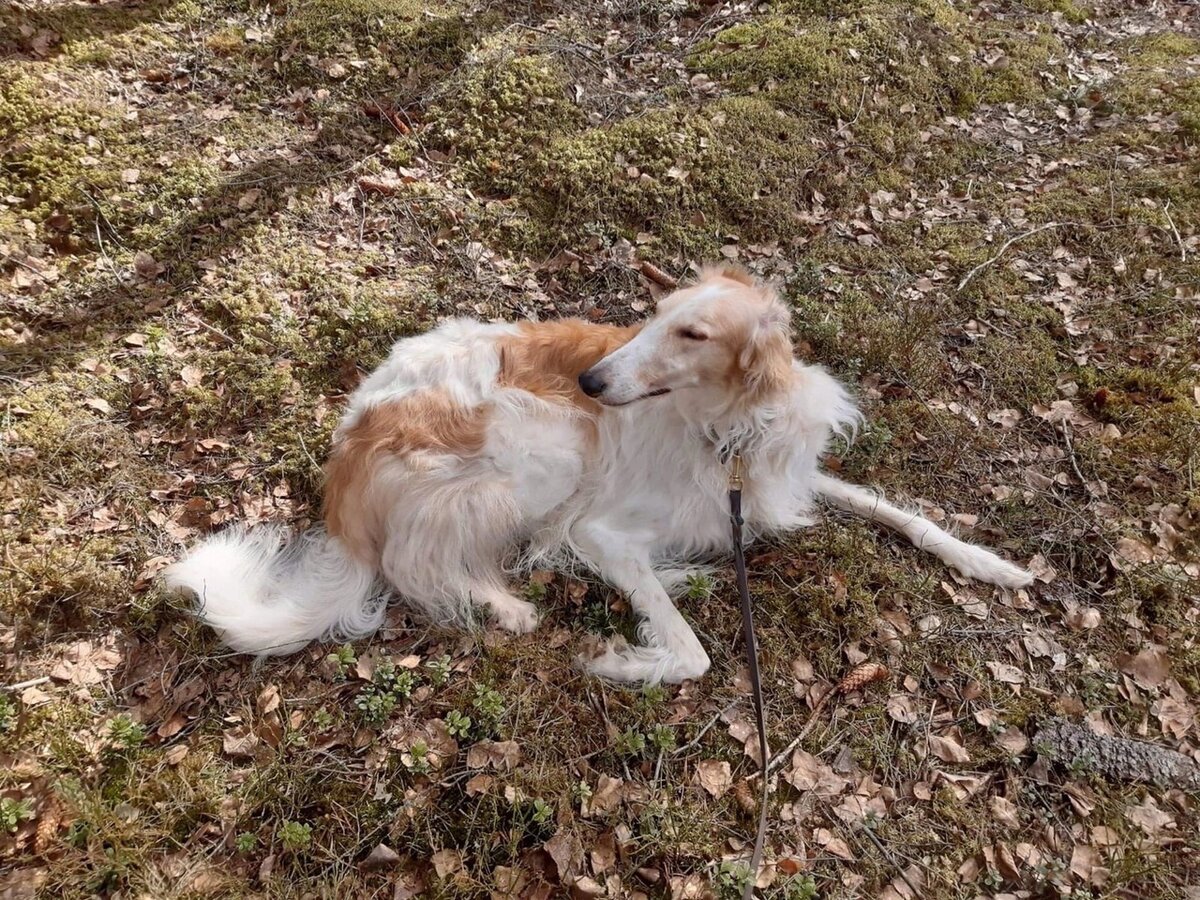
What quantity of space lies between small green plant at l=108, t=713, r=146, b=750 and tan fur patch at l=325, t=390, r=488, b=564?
1.19m

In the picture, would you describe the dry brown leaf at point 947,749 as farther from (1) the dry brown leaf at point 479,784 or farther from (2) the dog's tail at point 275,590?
(2) the dog's tail at point 275,590

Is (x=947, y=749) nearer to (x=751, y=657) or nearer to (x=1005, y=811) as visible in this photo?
→ (x=1005, y=811)

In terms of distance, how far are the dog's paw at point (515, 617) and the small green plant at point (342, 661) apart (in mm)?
728

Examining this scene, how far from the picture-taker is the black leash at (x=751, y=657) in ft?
8.61

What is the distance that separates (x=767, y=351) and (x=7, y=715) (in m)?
3.85

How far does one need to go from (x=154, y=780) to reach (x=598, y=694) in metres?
1.97

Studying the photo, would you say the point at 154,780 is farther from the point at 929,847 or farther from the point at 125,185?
the point at 125,185

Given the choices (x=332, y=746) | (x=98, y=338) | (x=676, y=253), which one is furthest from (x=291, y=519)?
(x=676, y=253)

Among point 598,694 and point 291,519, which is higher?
point 291,519

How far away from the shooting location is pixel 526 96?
18.8ft

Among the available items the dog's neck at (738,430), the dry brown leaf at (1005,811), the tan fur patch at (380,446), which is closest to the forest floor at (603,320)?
the dry brown leaf at (1005,811)

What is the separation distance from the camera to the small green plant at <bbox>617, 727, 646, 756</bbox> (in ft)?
10.1

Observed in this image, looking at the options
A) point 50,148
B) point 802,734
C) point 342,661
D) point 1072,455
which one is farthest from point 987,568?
point 50,148

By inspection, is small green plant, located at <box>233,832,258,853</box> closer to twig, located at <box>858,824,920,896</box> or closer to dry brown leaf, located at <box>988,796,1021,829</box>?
twig, located at <box>858,824,920,896</box>
